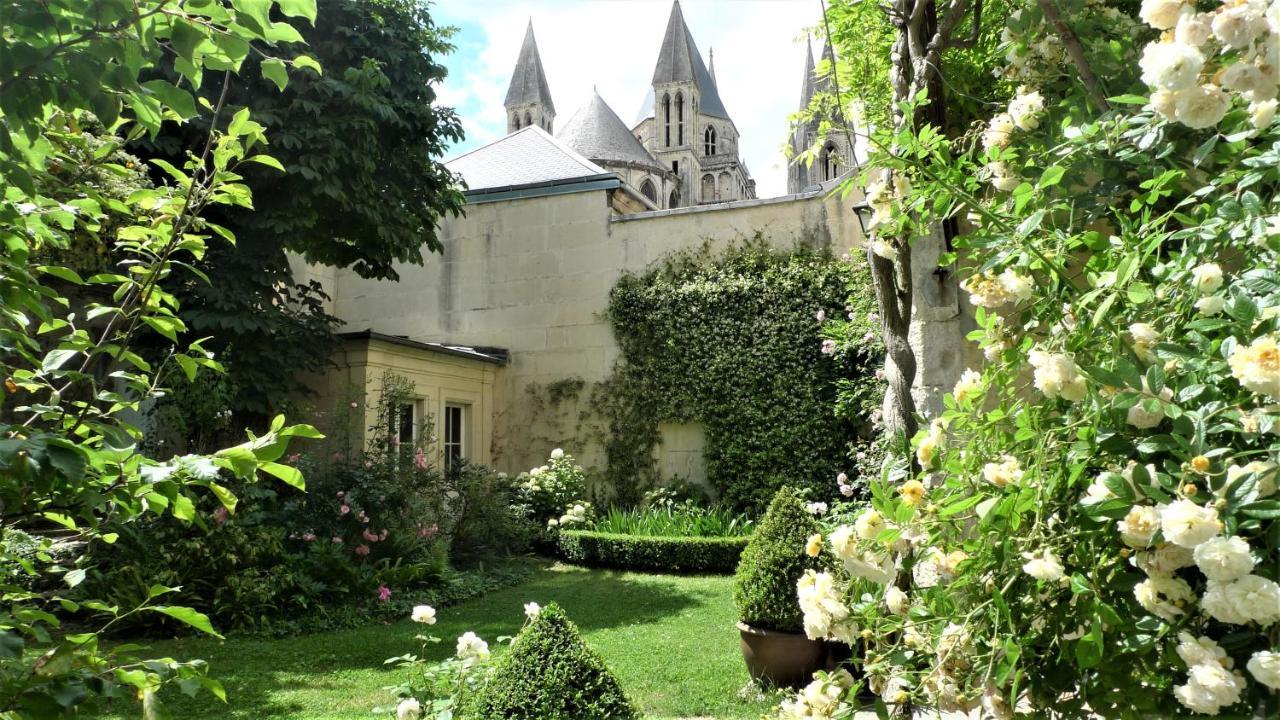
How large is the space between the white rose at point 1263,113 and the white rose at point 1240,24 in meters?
0.18

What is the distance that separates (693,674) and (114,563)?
204 inches

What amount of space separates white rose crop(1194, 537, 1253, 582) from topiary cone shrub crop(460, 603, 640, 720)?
2.40 metres

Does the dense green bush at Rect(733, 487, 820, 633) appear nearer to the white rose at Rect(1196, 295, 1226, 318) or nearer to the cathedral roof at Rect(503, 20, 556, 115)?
the white rose at Rect(1196, 295, 1226, 318)

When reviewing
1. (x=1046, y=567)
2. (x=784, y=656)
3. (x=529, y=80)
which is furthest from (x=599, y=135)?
(x=1046, y=567)

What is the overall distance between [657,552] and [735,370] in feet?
9.92

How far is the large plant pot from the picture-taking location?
4488mm

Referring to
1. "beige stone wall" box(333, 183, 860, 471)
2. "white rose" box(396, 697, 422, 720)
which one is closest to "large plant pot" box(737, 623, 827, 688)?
"white rose" box(396, 697, 422, 720)

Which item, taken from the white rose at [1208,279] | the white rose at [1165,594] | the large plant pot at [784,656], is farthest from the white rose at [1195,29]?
the large plant pot at [784,656]

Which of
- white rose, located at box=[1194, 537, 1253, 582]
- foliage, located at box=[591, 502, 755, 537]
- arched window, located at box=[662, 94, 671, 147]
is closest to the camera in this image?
white rose, located at box=[1194, 537, 1253, 582]

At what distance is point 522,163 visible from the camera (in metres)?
13.9

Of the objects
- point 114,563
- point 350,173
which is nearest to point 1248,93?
point 114,563

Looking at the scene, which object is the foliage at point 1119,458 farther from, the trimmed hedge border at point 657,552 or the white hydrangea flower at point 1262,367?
the trimmed hedge border at point 657,552

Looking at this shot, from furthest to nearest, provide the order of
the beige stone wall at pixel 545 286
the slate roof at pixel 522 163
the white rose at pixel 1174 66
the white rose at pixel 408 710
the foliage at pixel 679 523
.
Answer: the slate roof at pixel 522 163 < the beige stone wall at pixel 545 286 < the foliage at pixel 679 523 < the white rose at pixel 408 710 < the white rose at pixel 1174 66

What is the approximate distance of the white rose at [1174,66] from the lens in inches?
58.1
